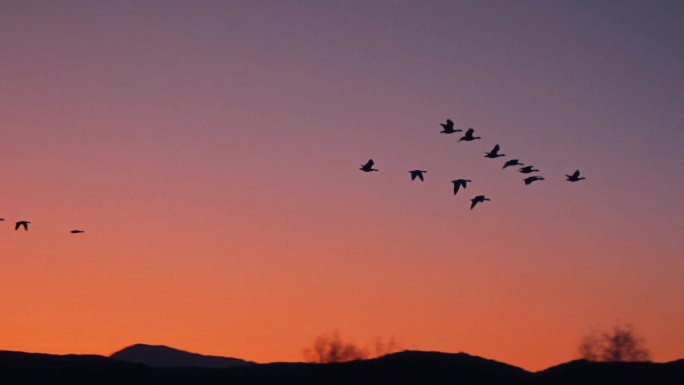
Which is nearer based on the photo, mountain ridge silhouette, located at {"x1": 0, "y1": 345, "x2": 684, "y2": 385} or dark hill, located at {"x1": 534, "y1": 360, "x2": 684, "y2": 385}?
dark hill, located at {"x1": 534, "y1": 360, "x2": 684, "y2": 385}

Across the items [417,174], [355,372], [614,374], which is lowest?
[614,374]

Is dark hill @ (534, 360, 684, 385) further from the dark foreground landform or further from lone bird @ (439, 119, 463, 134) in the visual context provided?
lone bird @ (439, 119, 463, 134)

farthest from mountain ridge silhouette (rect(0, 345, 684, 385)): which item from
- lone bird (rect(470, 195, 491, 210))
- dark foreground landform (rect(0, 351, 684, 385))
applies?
lone bird (rect(470, 195, 491, 210))

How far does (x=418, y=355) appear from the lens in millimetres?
80375

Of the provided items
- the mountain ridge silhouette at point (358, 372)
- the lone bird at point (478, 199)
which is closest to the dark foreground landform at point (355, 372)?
the mountain ridge silhouette at point (358, 372)

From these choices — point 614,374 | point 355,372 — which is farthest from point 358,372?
point 614,374

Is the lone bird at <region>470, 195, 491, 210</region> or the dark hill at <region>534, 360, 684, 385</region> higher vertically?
the lone bird at <region>470, 195, 491, 210</region>

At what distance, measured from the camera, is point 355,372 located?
263 ft

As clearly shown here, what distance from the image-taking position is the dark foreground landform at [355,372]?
251 feet

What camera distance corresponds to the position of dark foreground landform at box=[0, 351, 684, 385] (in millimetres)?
76500

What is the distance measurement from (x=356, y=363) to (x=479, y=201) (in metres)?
17.9

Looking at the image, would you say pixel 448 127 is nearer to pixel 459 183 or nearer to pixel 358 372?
pixel 459 183

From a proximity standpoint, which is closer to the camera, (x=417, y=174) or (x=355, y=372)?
(x=417, y=174)

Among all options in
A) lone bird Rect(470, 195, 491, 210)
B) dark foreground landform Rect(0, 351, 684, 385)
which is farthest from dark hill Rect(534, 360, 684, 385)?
lone bird Rect(470, 195, 491, 210)
